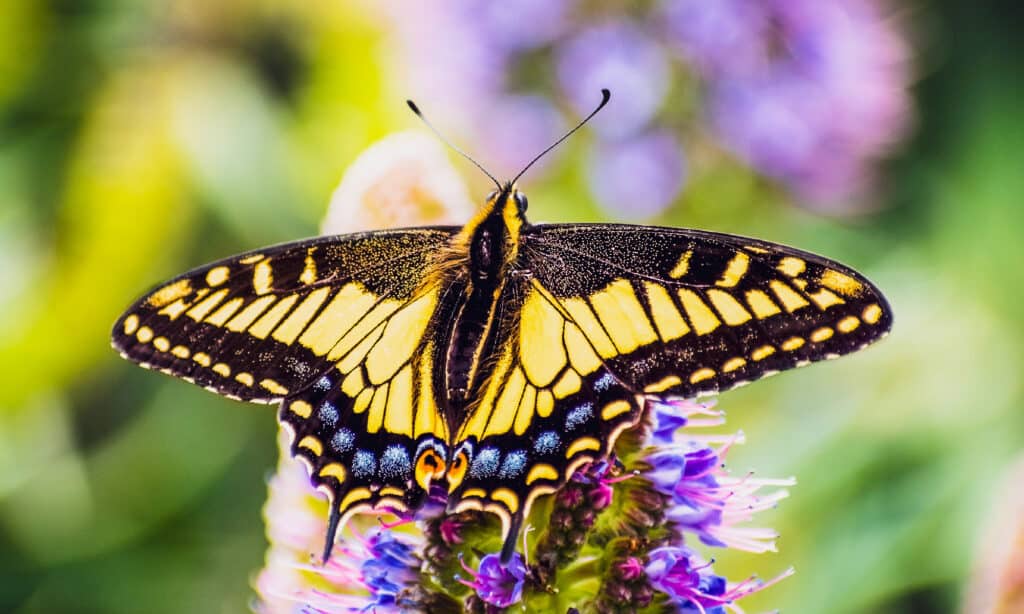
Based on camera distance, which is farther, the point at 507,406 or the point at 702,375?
the point at 507,406

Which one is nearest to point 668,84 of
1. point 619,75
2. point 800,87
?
point 619,75

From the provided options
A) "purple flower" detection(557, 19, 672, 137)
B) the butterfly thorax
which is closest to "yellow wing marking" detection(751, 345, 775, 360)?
the butterfly thorax

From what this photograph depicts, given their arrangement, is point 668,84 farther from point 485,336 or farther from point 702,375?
point 702,375

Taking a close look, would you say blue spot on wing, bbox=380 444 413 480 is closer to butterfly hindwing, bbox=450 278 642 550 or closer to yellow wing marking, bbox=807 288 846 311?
butterfly hindwing, bbox=450 278 642 550

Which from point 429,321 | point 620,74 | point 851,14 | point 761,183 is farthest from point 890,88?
point 429,321

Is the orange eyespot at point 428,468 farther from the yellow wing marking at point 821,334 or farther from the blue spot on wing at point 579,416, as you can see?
the yellow wing marking at point 821,334

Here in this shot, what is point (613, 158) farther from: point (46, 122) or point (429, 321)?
point (46, 122)
